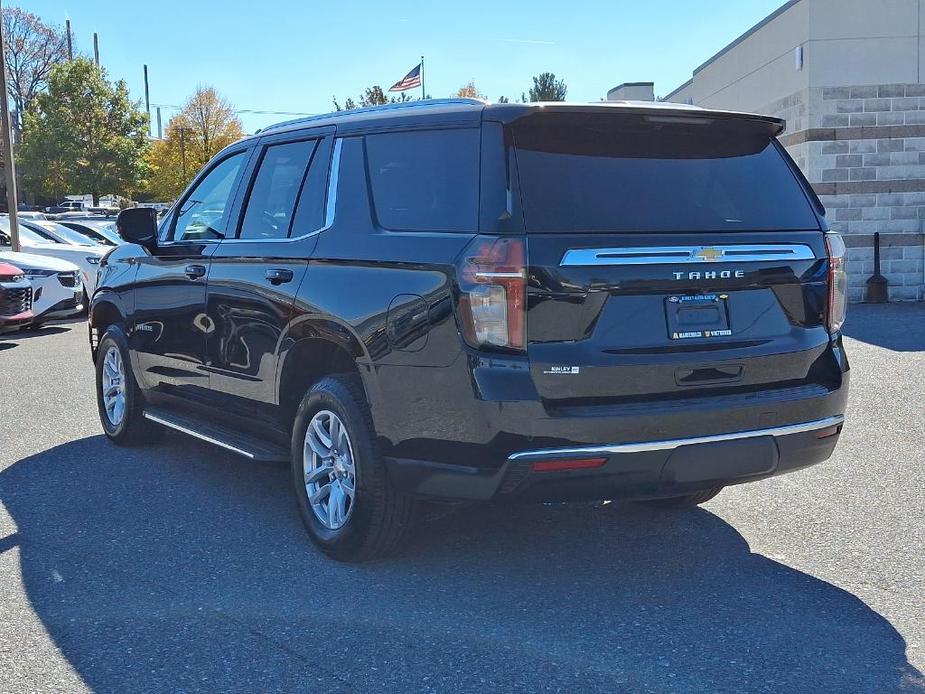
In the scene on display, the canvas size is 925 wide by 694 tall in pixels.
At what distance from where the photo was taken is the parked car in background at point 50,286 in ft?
45.6

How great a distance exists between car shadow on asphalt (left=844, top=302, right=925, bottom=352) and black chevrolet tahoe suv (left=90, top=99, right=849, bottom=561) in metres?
7.87

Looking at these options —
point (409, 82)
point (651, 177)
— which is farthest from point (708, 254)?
point (409, 82)

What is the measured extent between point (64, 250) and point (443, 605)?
48.4ft

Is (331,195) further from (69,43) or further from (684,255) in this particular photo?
(69,43)

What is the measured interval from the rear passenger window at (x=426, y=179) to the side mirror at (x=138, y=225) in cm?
212

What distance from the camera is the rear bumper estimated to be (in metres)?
3.92

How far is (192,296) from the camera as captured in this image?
5961 millimetres

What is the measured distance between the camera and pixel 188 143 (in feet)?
187

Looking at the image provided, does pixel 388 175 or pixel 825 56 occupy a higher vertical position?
pixel 825 56

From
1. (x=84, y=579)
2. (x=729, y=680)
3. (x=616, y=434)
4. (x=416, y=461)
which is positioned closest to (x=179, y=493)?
(x=84, y=579)

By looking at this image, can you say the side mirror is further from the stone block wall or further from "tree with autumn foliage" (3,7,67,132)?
"tree with autumn foliage" (3,7,67,132)

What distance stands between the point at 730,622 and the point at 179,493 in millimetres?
3214

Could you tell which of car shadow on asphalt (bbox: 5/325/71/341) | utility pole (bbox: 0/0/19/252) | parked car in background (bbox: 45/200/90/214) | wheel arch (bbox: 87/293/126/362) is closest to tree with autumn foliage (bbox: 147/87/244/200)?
parked car in background (bbox: 45/200/90/214)

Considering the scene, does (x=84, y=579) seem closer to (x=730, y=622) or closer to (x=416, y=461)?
(x=416, y=461)
